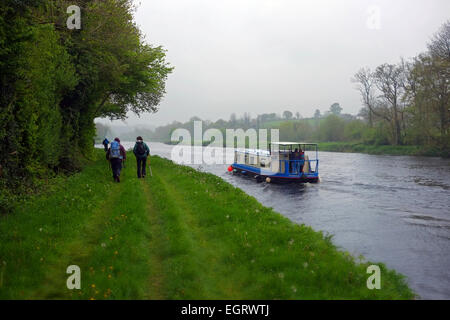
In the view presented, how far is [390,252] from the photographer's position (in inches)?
455

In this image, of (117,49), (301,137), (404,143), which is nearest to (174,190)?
(117,49)

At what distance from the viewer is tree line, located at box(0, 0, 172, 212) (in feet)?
35.1

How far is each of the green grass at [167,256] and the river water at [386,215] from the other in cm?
266

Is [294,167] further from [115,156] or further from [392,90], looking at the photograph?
[392,90]

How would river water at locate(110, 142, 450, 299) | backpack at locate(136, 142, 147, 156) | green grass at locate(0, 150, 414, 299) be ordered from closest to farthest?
green grass at locate(0, 150, 414, 299), river water at locate(110, 142, 450, 299), backpack at locate(136, 142, 147, 156)

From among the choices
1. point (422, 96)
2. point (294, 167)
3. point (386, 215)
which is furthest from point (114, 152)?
point (422, 96)

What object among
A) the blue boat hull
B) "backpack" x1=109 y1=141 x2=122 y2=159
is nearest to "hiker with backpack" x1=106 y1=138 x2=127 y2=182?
"backpack" x1=109 y1=141 x2=122 y2=159

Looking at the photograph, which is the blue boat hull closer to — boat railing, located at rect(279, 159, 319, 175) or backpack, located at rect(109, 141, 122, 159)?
boat railing, located at rect(279, 159, 319, 175)

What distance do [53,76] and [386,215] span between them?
17625 millimetres

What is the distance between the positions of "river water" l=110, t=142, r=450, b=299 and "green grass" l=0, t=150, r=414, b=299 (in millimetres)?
2663

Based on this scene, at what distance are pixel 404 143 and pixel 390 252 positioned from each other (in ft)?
202

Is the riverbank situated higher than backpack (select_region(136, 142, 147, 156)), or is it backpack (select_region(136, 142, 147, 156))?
backpack (select_region(136, 142, 147, 156))

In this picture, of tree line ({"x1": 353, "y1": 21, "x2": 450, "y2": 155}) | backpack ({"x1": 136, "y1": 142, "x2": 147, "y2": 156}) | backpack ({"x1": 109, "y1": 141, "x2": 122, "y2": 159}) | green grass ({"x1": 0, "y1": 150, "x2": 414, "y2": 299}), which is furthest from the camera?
tree line ({"x1": 353, "y1": 21, "x2": 450, "y2": 155})
